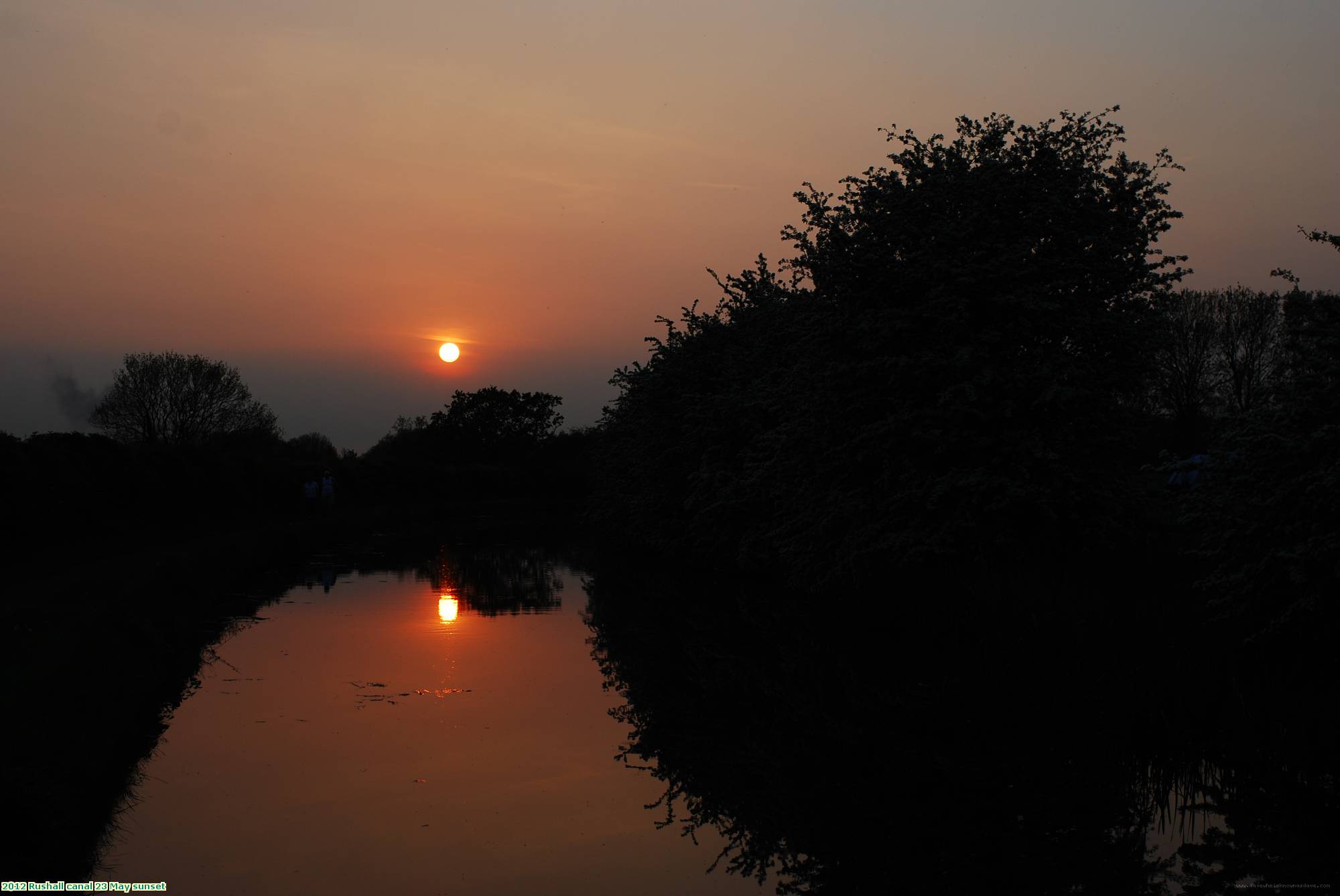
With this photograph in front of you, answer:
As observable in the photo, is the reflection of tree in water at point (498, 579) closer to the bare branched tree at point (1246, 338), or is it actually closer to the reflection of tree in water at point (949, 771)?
the reflection of tree in water at point (949, 771)

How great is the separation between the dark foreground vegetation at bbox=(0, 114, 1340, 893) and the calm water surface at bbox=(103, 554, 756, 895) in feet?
2.55

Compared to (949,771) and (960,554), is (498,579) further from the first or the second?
(949,771)

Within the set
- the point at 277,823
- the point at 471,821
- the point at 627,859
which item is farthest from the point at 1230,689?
the point at 277,823

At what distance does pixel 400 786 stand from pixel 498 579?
21.7 meters

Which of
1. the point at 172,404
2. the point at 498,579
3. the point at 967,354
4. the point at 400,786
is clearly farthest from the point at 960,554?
the point at 172,404

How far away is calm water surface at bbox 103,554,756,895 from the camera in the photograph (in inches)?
323

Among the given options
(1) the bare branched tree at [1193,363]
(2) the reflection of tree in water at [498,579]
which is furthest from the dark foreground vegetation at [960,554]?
(1) the bare branched tree at [1193,363]

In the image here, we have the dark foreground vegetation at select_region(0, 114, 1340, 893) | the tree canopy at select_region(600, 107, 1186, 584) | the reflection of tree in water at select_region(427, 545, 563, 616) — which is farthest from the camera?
the reflection of tree in water at select_region(427, 545, 563, 616)

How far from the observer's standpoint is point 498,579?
32.0 m

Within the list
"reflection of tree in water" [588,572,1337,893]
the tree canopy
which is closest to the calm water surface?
"reflection of tree in water" [588,572,1337,893]

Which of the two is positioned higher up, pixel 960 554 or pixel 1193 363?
pixel 1193 363

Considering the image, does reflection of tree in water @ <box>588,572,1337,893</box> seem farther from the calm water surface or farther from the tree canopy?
the tree canopy

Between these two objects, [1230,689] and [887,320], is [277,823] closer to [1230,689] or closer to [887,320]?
[1230,689]

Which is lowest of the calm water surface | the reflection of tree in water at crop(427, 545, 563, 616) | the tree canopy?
the calm water surface
